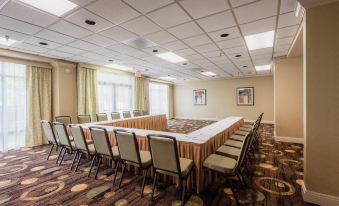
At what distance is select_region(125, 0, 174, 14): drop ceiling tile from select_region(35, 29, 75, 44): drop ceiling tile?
195cm

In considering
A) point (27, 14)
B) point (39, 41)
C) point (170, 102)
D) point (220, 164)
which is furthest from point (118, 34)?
point (170, 102)

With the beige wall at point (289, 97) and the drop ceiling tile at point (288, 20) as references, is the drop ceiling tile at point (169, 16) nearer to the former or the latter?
the drop ceiling tile at point (288, 20)

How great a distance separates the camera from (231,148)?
291 centimetres

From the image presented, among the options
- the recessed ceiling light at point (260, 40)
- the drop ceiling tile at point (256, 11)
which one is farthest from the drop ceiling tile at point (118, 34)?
the recessed ceiling light at point (260, 40)

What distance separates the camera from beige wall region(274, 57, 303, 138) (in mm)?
4909

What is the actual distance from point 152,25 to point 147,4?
0.66 metres

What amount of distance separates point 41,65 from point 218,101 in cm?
891

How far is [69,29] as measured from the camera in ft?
10.1

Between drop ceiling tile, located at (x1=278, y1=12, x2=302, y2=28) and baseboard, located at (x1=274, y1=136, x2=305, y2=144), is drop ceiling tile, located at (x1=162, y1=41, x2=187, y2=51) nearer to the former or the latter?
drop ceiling tile, located at (x1=278, y1=12, x2=302, y2=28)

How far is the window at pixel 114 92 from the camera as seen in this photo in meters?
6.94

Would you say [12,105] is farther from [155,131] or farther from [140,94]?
[140,94]

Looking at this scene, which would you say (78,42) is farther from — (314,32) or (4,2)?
(314,32)

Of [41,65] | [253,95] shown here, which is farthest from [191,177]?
[253,95]

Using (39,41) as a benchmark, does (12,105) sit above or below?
below
